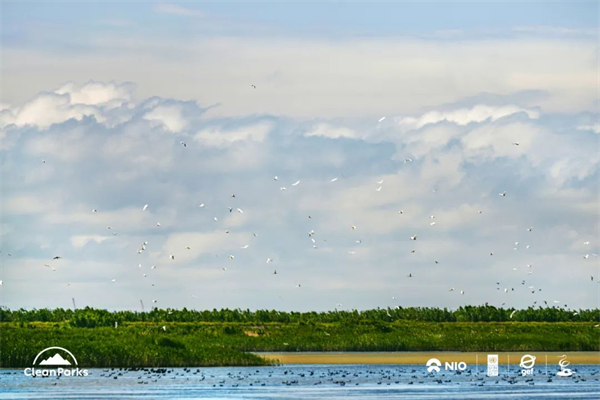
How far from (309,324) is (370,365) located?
3276 centimetres

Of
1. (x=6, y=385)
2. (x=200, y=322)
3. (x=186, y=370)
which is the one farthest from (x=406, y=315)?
(x=6, y=385)

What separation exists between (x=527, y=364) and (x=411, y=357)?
10.1m

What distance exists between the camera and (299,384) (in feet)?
209

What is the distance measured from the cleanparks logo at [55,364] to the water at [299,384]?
1.03 m

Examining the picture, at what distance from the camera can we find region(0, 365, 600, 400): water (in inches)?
2302

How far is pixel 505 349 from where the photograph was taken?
93.2m

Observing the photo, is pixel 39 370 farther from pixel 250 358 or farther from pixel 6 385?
pixel 250 358

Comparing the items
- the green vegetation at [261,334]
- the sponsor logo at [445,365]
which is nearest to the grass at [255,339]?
the green vegetation at [261,334]

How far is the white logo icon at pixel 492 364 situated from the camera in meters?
75.8

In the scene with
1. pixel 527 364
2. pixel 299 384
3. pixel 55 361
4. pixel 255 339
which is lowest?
pixel 299 384

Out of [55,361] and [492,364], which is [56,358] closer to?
[55,361]

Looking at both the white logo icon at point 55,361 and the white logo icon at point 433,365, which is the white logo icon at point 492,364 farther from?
the white logo icon at point 55,361

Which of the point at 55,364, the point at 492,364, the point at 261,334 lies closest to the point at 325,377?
the point at 55,364

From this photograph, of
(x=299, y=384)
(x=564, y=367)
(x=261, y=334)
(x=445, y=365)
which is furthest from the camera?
(x=261, y=334)
